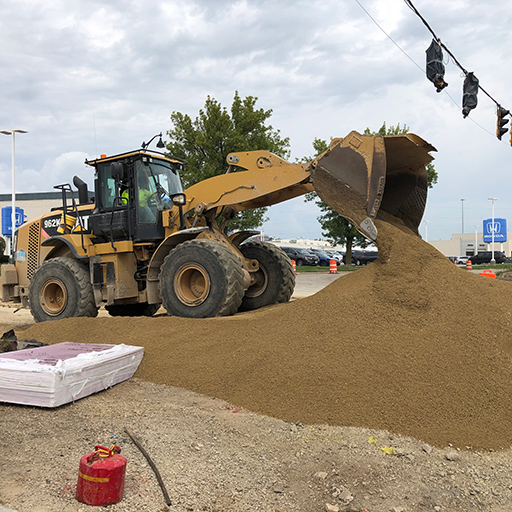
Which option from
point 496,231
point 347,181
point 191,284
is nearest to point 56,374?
point 191,284

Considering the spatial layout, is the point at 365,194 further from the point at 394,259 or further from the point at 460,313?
the point at 460,313

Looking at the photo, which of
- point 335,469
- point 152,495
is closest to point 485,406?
point 335,469

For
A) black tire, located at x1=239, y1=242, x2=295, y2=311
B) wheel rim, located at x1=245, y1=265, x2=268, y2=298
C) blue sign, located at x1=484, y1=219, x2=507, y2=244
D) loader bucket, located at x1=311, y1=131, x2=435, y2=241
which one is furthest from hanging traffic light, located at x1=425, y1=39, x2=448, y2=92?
blue sign, located at x1=484, y1=219, x2=507, y2=244

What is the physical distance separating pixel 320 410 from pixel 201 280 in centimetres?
329

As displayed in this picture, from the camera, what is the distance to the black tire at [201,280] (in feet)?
22.8

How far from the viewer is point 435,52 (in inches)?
440

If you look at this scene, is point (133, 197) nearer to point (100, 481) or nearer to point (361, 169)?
point (361, 169)

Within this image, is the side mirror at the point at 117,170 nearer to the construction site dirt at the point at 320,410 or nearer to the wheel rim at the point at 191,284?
the wheel rim at the point at 191,284

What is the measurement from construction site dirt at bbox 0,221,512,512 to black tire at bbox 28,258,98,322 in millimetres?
1835

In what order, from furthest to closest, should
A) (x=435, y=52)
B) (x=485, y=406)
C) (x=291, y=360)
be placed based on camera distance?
(x=435, y=52) → (x=291, y=360) → (x=485, y=406)

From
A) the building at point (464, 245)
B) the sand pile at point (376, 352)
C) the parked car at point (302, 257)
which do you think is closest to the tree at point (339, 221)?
the parked car at point (302, 257)

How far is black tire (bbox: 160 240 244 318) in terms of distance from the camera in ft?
22.8

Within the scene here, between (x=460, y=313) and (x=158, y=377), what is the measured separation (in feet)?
10.7

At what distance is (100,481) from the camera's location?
314cm
